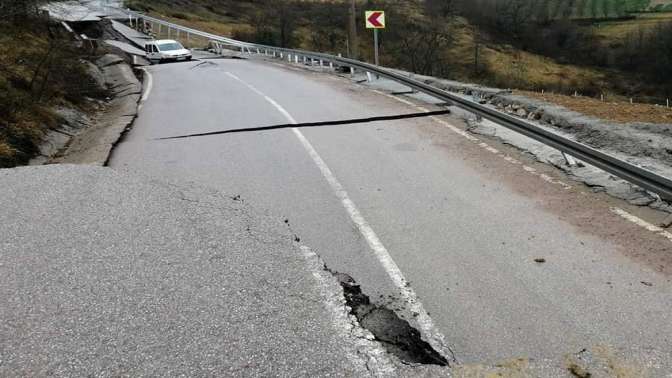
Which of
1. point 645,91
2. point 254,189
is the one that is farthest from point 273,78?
point 645,91

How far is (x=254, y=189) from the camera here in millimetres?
6570

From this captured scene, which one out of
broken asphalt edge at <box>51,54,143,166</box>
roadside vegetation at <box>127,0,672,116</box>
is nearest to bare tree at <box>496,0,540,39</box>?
roadside vegetation at <box>127,0,672,116</box>

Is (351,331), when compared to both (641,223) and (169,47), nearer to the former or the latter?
(641,223)

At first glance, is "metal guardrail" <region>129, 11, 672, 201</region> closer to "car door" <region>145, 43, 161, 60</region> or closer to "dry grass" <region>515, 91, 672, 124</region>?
"dry grass" <region>515, 91, 672, 124</region>

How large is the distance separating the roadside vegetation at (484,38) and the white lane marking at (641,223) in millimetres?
50043

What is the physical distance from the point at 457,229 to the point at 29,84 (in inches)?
472

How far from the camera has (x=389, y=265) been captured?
14.5ft

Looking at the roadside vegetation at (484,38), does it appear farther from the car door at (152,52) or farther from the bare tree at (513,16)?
the car door at (152,52)

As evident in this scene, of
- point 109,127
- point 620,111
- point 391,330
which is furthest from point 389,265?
point 109,127

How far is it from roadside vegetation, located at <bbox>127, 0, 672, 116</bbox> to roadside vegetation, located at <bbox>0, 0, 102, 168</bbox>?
124 feet

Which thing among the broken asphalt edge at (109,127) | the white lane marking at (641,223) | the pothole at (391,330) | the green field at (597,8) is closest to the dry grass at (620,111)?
the white lane marking at (641,223)

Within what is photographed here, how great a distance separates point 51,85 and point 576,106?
42.5ft

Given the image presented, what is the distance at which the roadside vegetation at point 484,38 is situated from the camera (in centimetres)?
6375

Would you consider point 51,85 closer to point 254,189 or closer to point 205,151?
point 205,151
